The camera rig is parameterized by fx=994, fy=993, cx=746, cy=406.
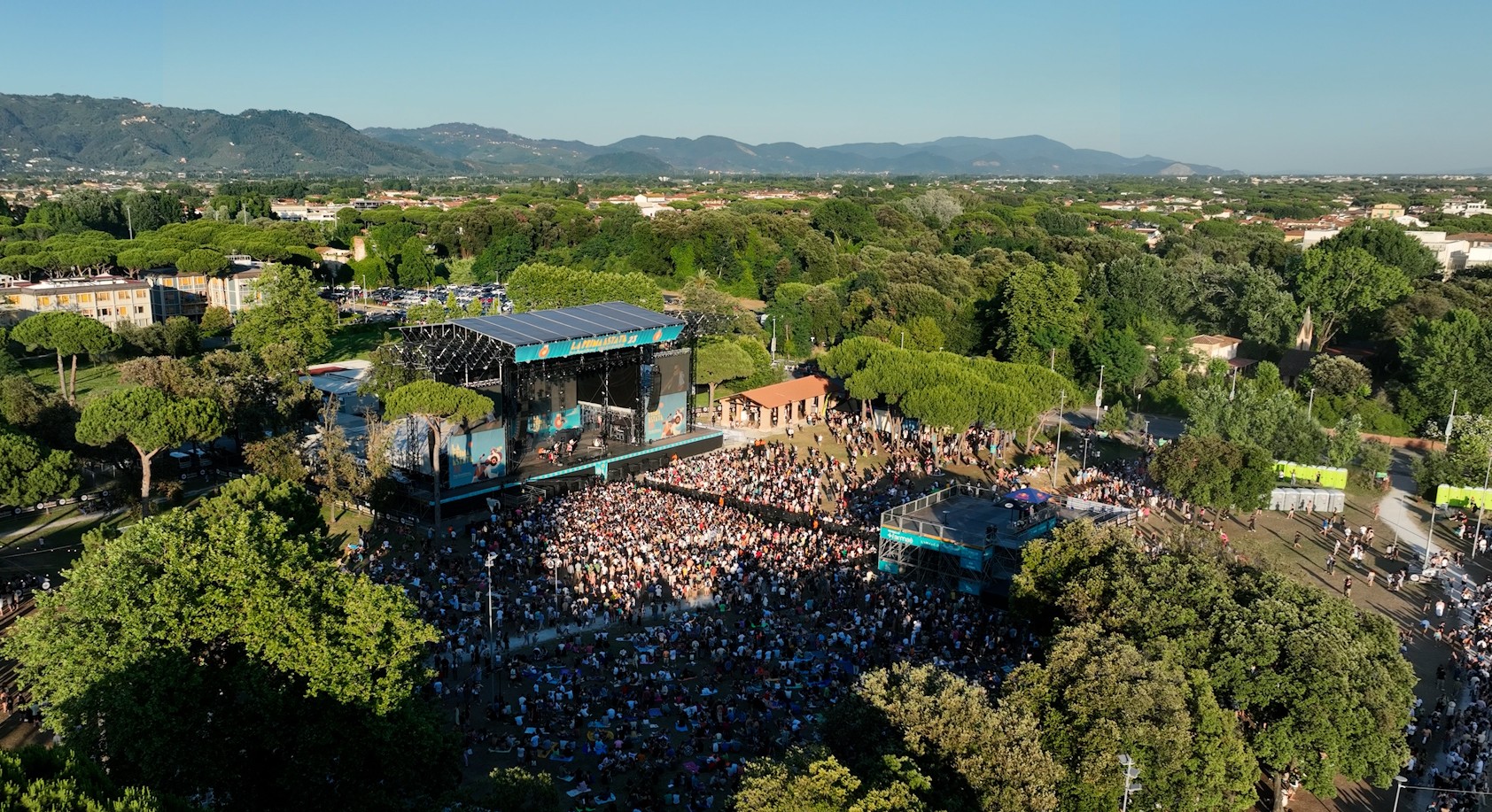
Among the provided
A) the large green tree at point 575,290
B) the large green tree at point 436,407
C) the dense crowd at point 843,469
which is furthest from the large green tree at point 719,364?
the large green tree at point 436,407

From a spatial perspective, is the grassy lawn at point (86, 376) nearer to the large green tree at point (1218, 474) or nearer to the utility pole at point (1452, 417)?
the large green tree at point (1218, 474)

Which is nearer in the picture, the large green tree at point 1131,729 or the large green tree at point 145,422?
the large green tree at point 1131,729

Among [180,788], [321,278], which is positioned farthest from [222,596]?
[321,278]

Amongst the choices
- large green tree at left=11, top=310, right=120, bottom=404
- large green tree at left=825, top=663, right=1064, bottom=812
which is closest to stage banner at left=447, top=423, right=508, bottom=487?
large green tree at left=825, top=663, right=1064, bottom=812

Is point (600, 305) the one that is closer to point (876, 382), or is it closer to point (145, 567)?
point (876, 382)

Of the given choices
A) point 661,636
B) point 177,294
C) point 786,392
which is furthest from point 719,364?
point 177,294

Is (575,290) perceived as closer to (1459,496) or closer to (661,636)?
(661,636)
